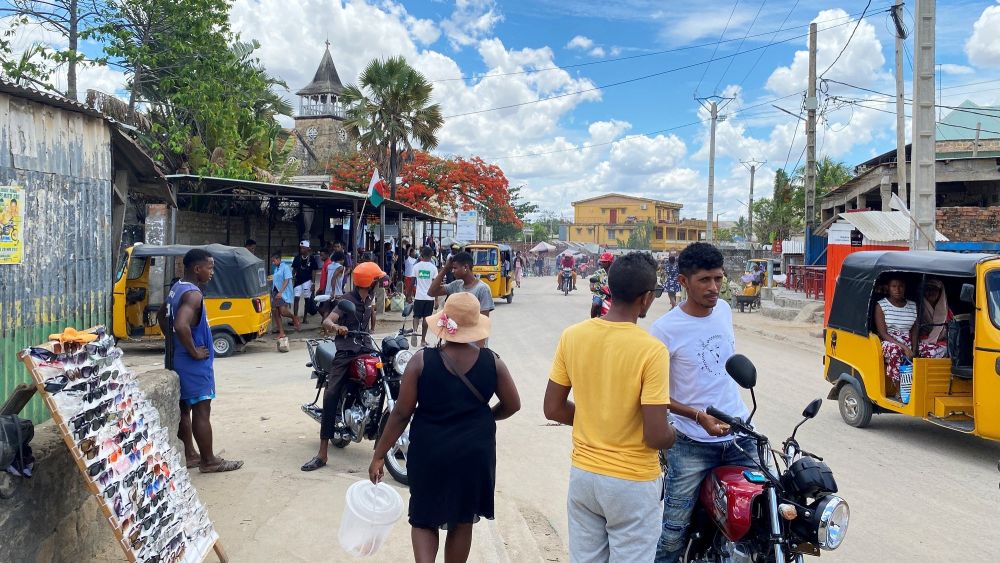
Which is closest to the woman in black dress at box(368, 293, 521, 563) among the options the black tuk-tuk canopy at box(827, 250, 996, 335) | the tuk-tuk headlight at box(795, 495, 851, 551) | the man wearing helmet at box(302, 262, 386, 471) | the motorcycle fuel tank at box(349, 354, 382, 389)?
the tuk-tuk headlight at box(795, 495, 851, 551)

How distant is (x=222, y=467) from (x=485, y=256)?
706 inches

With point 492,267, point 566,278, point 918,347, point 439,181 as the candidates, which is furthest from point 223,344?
point 439,181

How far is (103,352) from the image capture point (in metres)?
3.34

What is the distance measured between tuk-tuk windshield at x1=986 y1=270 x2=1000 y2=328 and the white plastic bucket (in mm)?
5729

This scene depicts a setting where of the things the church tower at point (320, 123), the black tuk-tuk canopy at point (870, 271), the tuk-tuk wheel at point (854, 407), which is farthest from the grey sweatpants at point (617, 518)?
the church tower at point (320, 123)

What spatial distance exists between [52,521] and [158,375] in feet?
5.45

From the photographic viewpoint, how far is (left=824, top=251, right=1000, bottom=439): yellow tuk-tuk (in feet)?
21.0

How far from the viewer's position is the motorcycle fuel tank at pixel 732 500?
3.09m

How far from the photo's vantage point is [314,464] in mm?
5926

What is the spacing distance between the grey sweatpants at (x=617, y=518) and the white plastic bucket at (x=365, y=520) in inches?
45.1

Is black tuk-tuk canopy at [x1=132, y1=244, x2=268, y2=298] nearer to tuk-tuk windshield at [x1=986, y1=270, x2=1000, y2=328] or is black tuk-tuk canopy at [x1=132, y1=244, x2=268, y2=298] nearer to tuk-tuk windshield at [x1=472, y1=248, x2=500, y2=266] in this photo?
tuk-tuk windshield at [x1=986, y1=270, x2=1000, y2=328]

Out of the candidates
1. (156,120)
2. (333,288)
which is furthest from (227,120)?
(333,288)

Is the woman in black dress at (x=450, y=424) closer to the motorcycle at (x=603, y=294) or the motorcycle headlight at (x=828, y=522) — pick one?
the motorcycle headlight at (x=828, y=522)

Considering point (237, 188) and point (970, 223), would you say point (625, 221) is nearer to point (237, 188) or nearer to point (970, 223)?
point (970, 223)
